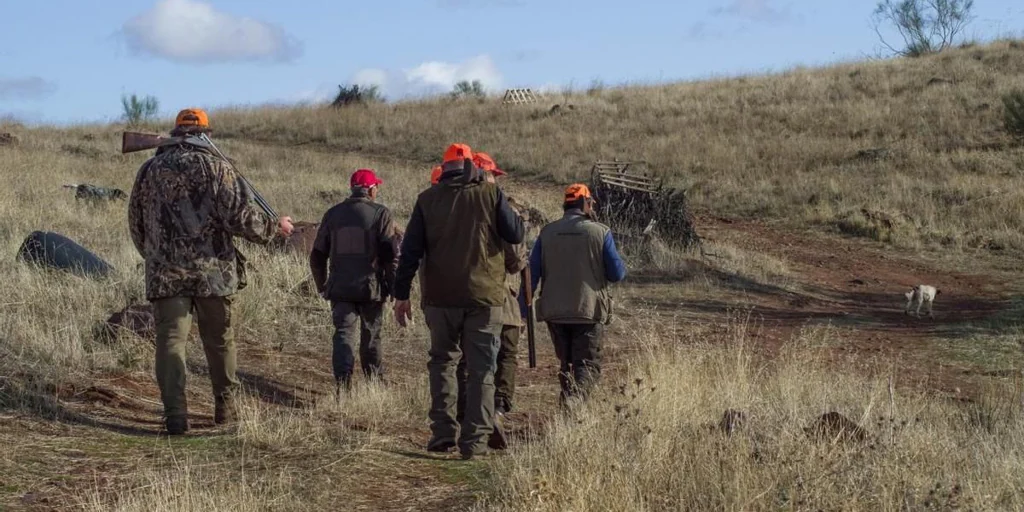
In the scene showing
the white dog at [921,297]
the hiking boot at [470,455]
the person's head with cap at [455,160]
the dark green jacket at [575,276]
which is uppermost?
the person's head with cap at [455,160]

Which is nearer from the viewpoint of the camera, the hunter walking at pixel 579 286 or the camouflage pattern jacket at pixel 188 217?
the camouflage pattern jacket at pixel 188 217

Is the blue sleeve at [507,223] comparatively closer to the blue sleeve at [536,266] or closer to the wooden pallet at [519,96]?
the blue sleeve at [536,266]

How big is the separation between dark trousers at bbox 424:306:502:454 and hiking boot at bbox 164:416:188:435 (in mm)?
1334

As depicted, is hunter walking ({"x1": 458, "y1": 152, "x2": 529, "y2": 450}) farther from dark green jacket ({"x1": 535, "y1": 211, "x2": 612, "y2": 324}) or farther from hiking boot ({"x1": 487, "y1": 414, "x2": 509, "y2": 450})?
dark green jacket ({"x1": 535, "y1": 211, "x2": 612, "y2": 324})

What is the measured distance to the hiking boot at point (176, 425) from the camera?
6.44m

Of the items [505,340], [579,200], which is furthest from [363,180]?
[505,340]

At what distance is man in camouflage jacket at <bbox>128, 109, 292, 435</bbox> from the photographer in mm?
6363

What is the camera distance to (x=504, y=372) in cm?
738

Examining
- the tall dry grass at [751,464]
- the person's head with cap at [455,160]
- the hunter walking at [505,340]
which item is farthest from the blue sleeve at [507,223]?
the tall dry grass at [751,464]

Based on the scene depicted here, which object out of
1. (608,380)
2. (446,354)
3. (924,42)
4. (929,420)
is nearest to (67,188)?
(608,380)

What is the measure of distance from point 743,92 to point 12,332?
29.8 m

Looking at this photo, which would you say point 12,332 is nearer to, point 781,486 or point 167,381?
point 167,381

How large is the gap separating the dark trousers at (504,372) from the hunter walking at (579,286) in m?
0.33

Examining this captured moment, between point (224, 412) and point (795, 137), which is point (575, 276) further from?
point (795, 137)
